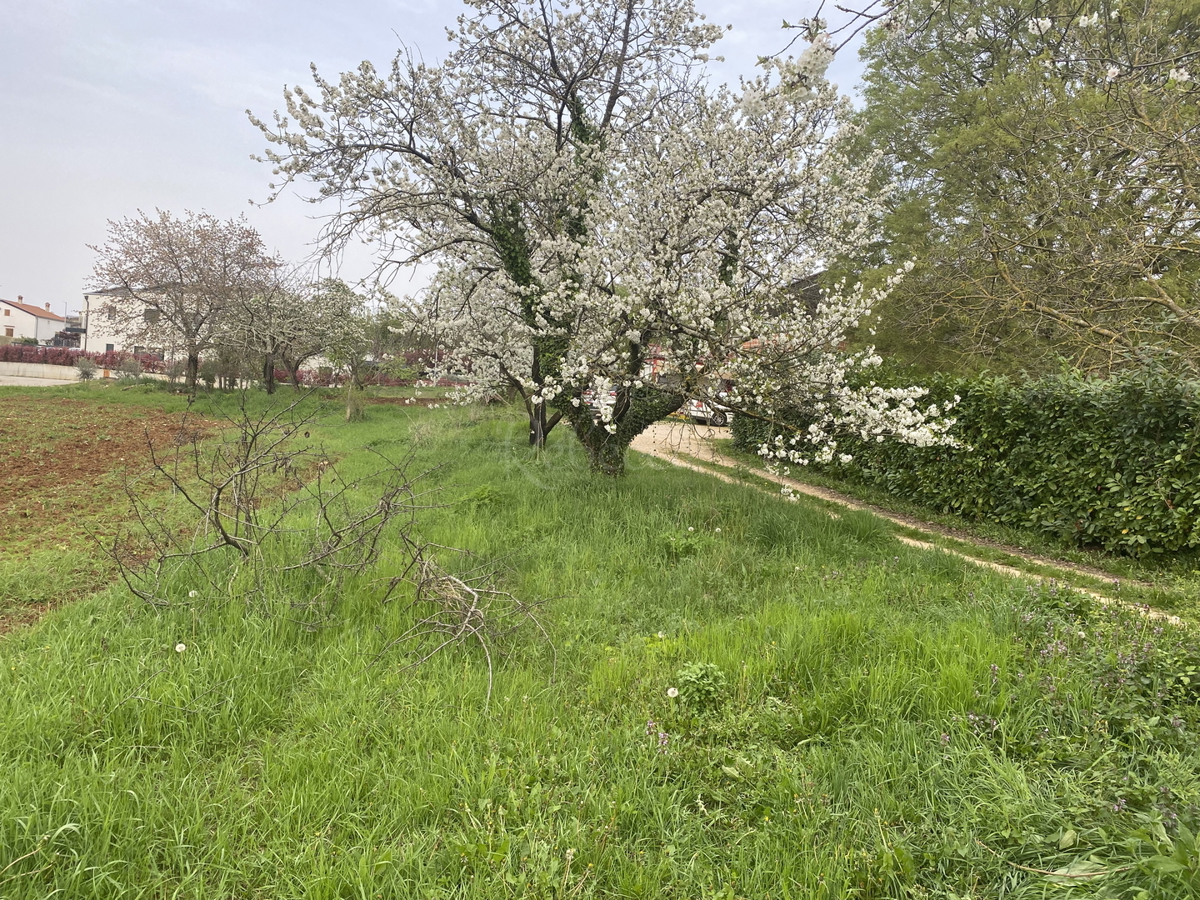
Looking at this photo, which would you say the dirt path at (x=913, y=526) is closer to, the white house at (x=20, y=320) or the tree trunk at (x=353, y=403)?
the tree trunk at (x=353, y=403)

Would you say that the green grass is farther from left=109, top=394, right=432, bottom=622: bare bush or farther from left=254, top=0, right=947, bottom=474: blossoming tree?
left=109, top=394, right=432, bottom=622: bare bush

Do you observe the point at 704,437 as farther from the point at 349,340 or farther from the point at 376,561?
the point at 349,340

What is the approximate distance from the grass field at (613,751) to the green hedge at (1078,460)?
3.16m

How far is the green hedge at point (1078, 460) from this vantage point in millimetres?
5875

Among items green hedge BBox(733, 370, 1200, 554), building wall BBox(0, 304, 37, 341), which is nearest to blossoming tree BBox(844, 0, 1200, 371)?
green hedge BBox(733, 370, 1200, 554)

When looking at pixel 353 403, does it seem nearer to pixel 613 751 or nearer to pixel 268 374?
pixel 268 374

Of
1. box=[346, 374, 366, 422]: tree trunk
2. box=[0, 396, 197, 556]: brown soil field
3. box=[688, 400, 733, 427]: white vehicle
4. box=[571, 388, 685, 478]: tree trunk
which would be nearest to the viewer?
box=[0, 396, 197, 556]: brown soil field

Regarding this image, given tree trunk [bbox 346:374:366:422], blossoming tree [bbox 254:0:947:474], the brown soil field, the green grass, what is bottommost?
the brown soil field

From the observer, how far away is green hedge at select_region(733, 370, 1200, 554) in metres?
5.88

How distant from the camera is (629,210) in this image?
7.71 meters

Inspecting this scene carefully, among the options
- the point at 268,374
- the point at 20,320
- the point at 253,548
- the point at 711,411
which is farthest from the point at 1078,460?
the point at 20,320

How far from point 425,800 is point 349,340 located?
26481 millimetres

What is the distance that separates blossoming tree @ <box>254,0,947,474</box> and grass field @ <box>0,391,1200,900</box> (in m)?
3.65

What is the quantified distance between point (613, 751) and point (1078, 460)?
7301mm
